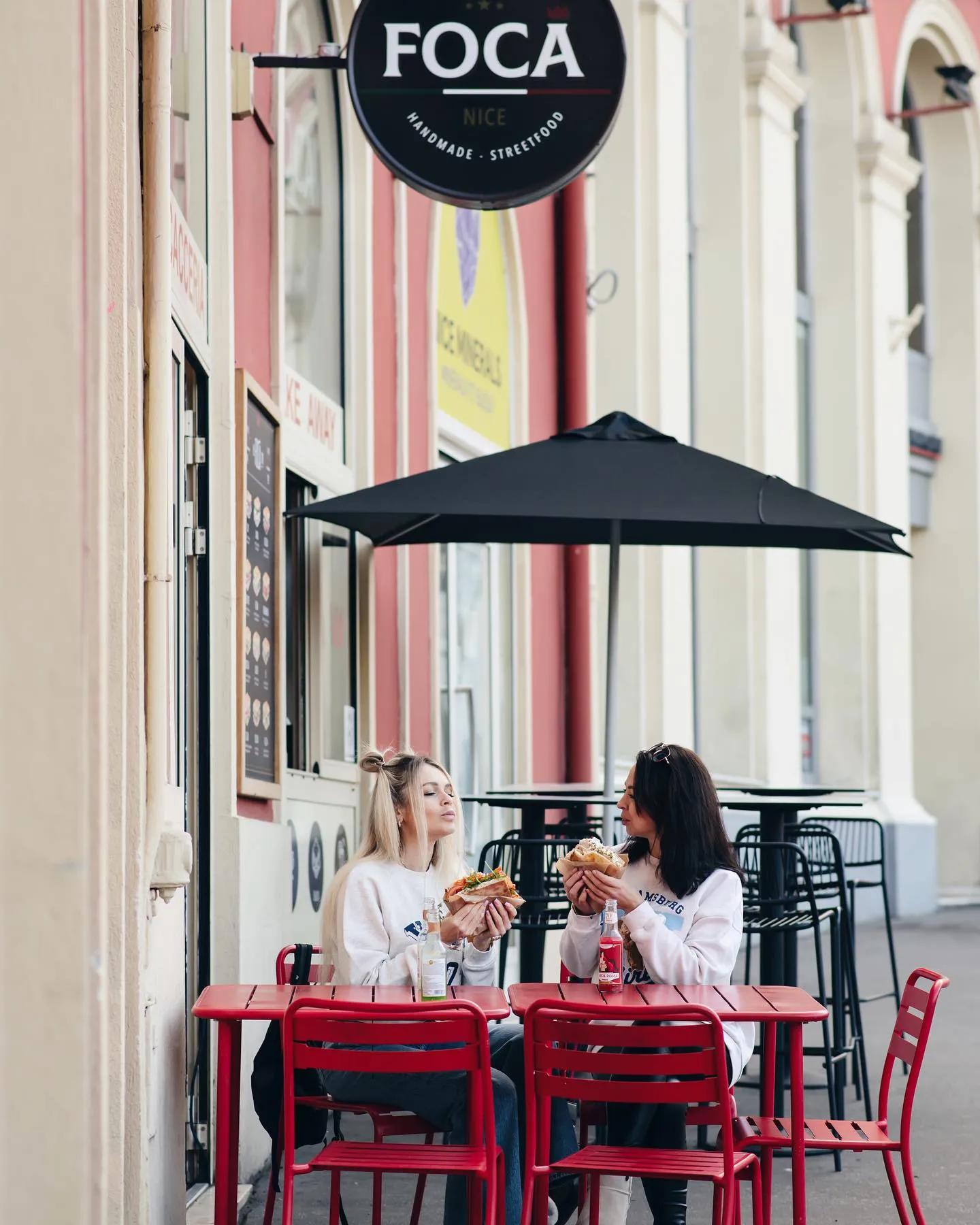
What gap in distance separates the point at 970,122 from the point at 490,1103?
17.8m

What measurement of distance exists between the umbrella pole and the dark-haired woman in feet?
5.84

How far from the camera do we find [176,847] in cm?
455

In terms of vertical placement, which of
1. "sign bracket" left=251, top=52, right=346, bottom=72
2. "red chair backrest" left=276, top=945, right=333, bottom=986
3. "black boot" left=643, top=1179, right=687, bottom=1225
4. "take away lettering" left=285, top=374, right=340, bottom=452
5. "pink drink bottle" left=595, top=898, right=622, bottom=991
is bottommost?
"black boot" left=643, top=1179, right=687, bottom=1225

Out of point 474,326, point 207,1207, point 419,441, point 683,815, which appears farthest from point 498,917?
point 474,326

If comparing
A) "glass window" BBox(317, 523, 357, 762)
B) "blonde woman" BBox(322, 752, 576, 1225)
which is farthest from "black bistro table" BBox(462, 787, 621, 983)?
"blonde woman" BBox(322, 752, 576, 1225)

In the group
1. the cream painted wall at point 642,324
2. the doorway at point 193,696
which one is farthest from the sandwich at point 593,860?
the cream painted wall at point 642,324

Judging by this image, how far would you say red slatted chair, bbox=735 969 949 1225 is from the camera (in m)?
4.55

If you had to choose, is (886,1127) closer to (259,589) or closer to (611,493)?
(611,493)

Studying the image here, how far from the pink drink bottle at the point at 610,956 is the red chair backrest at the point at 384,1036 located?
703 millimetres

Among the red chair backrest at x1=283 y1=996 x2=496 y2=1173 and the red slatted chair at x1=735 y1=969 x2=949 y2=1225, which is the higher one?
the red chair backrest at x1=283 y1=996 x2=496 y2=1173

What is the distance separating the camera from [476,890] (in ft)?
15.8

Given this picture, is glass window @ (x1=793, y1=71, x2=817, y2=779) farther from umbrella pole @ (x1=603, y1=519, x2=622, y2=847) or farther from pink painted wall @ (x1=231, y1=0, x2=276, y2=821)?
pink painted wall @ (x1=231, y1=0, x2=276, y2=821)

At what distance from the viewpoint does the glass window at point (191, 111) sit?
19.1 feet

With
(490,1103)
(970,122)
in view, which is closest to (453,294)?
(490,1103)
